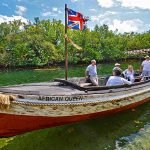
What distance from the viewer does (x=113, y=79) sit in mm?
14867

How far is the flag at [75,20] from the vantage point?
14148 millimetres

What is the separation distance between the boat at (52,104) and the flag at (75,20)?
2862 mm

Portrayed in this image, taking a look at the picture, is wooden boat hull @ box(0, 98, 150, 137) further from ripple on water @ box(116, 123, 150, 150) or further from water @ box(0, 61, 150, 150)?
ripple on water @ box(116, 123, 150, 150)

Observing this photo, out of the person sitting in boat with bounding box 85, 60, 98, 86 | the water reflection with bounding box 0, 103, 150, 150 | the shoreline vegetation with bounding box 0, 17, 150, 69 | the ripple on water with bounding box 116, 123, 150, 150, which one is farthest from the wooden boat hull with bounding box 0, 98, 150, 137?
the shoreline vegetation with bounding box 0, 17, 150, 69

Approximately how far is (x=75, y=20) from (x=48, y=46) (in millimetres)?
55105

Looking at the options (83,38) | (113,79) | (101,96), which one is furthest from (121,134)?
(83,38)

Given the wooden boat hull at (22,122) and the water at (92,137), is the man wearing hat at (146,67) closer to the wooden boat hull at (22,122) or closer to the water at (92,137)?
the water at (92,137)

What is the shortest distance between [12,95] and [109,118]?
248 inches

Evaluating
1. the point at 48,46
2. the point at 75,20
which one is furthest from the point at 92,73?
the point at 48,46

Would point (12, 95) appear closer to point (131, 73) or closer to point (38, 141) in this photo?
point (38, 141)

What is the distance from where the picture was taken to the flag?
14148 millimetres

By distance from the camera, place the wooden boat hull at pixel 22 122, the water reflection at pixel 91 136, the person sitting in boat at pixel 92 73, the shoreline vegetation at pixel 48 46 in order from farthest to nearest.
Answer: the shoreline vegetation at pixel 48 46 → the person sitting in boat at pixel 92 73 → the water reflection at pixel 91 136 → the wooden boat hull at pixel 22 122

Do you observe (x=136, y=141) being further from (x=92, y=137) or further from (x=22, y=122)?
(x=22, y=122)

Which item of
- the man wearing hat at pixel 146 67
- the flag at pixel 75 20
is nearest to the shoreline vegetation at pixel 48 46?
the man wearing hat at pixel 146 67
